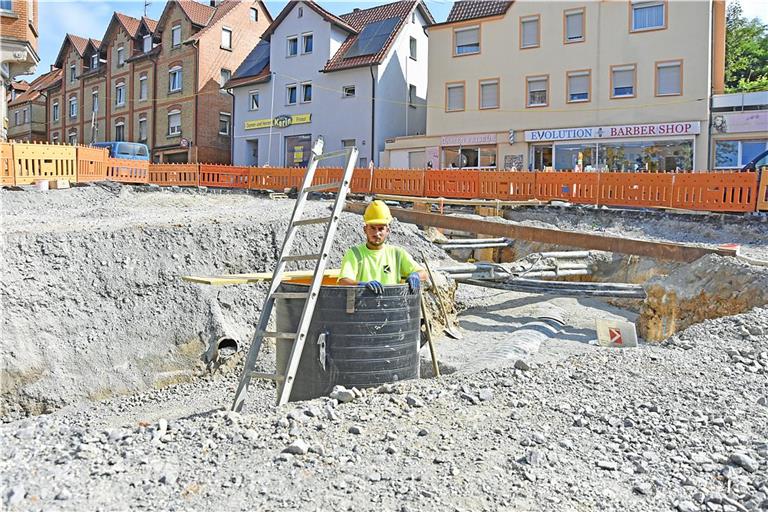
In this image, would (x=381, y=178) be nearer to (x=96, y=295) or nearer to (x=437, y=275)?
(x=437, y=275)

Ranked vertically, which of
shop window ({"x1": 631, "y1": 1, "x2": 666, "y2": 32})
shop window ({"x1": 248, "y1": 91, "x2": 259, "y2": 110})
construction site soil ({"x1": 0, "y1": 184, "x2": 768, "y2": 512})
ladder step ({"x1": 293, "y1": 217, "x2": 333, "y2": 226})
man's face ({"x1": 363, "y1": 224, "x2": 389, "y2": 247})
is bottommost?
construction site soil ({"x1": 0, "y1": 184, "x2": 768, "y2": 512})

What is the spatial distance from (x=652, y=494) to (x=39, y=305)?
8268mm

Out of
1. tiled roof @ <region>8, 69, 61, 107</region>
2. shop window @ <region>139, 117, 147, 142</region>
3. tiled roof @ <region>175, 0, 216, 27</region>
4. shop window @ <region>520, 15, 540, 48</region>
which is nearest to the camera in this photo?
shop window @ <region>520, 15, 540, 48</region>

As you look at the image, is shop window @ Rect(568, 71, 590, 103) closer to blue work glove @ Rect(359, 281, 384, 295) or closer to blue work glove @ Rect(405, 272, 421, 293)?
blue work glove @ Rect(405, 272, 421, 293)

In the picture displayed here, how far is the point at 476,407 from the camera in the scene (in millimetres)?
4543

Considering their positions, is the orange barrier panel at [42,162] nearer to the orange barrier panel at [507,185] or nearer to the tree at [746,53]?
the orange barrier panel at [507,185]

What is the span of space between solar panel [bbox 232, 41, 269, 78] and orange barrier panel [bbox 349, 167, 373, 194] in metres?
15.7

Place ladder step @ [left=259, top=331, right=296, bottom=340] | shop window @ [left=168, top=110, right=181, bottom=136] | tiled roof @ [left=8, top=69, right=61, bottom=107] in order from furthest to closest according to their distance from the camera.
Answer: tiled roof @ [left=8, top=69, right=61, bottom=107], shop window @ [left=168, top=110, right=181, bottom=136], ladder step @ [left=259, top=331, right=296, bottom=340]

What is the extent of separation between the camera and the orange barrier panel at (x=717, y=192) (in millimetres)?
17438

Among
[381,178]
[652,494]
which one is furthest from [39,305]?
[381,178]

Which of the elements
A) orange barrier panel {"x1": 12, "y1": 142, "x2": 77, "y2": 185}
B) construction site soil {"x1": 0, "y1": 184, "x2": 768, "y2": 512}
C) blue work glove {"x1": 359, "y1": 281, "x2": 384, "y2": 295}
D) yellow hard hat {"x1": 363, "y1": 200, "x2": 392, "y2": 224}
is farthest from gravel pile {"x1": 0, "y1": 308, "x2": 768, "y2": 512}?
orange barrier panel {"x1": 12, "y1": 142, "x2": 77, "y2": 185}

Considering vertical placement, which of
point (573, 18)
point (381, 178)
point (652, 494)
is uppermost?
point (573, 18)

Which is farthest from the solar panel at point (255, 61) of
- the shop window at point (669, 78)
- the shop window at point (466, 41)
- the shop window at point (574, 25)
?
the shop window at point (669, 78)

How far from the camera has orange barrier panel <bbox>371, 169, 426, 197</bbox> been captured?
924 inches
